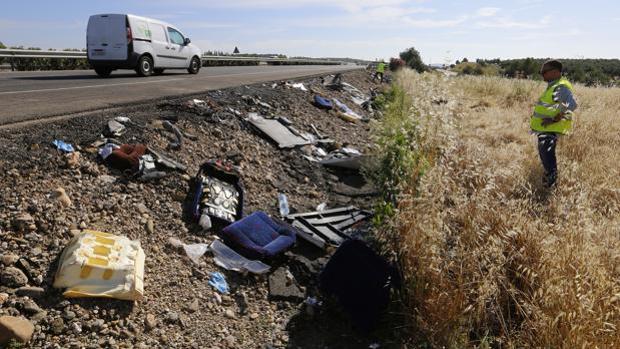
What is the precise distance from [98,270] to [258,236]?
1731mm

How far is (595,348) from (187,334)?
8.97ft

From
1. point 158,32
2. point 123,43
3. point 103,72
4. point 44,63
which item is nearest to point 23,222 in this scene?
point 123,43

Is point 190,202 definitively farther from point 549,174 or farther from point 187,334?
point 549,174

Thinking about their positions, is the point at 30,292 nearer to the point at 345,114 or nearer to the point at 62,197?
the point at 62,197

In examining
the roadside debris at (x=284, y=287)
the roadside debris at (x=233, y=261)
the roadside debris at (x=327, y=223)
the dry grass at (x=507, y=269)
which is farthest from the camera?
the roadside debris at (x=327, y=223)

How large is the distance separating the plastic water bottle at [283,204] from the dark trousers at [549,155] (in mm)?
3775

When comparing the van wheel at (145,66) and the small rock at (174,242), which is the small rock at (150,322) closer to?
the small rock at (174,242)

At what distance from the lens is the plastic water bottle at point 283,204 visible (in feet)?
18.1

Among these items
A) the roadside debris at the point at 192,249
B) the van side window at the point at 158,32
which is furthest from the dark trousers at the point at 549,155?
the van side window at the point at 158,32

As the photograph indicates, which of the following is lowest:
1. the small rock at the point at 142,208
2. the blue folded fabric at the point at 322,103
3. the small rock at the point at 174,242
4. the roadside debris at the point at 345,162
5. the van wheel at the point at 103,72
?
the small rock at the point at 174,242

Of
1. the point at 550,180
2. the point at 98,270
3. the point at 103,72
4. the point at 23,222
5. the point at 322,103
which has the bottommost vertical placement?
the point at 98,270

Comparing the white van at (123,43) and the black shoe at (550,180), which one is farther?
the white van at (123,43)

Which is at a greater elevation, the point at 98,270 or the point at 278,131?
the point at 278,131

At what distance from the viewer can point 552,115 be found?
20.4ft
